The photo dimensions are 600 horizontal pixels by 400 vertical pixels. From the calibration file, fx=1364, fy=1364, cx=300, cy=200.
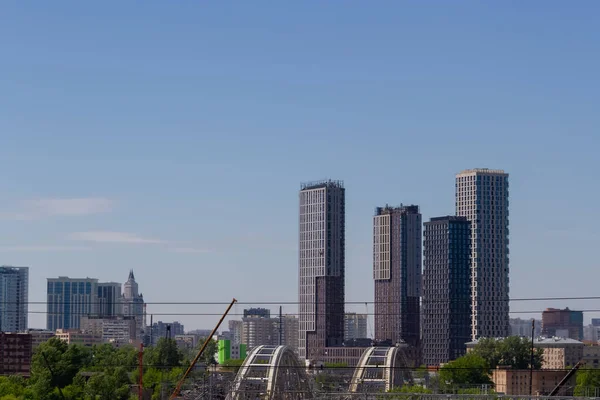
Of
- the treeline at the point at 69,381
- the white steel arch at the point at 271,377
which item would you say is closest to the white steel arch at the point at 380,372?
the white steel arch at the point at 271,377

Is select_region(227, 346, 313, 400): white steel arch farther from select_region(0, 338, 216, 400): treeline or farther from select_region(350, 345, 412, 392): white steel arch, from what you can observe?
select_region(350, 345, 412, 392): white steel arch

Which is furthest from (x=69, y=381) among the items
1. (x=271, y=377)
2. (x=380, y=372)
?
(x=380, y=372)

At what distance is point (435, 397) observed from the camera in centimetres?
10294

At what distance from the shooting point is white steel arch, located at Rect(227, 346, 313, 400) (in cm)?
14288

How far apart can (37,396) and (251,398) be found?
27775 millimetres

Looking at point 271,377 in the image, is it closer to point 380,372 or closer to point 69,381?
point 69,381

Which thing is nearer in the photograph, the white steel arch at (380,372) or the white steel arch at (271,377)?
the white steel arch at (271,377)

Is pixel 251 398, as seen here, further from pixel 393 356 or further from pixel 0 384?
pixel 393 356

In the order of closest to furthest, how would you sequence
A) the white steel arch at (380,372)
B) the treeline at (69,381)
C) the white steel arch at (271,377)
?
the white steel arch at (271,377) → the treeline at (69,381) → the white steel arch at (380,372)

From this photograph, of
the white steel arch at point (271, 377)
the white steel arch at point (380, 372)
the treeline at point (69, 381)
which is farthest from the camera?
the white steel arch at point (380, 372)

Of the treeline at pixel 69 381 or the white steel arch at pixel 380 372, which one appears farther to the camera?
the white steel arch at pixel 380 372

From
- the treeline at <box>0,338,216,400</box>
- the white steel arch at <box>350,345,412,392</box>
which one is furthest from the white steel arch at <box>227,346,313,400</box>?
the white steel arch at <box>350,345,412,392</box>

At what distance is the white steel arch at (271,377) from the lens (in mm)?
142875

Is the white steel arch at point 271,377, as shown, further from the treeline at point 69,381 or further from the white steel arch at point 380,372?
the white steel arch at point 380,372
